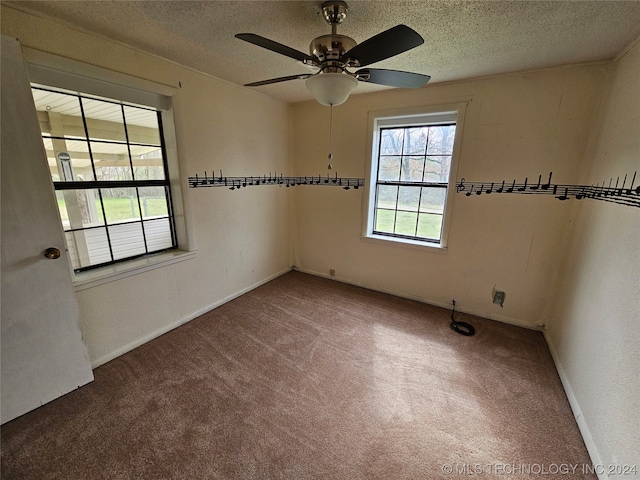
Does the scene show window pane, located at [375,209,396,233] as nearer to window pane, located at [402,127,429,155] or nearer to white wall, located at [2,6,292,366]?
window pane, located at [402,127,429,155]

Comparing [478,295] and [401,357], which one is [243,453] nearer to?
[401,357]

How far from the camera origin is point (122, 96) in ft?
6.33

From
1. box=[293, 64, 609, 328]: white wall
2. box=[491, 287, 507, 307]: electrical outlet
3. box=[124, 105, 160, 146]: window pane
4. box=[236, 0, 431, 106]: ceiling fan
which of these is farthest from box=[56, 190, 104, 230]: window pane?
box=[491, 287, 507, 307]: electrical outlet

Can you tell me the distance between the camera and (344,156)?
3.15 m

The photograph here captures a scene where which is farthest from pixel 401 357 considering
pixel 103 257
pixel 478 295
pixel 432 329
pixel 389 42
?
pixel 103 257

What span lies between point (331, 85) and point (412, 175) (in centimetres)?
190

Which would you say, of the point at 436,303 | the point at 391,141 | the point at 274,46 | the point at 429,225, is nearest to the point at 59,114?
the point at 274,46

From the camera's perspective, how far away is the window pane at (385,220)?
3136 millimetres

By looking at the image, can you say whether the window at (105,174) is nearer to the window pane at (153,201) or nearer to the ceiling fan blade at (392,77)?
the window pane at (153,201)

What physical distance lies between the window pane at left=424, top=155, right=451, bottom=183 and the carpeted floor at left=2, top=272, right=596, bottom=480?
5.19 ft

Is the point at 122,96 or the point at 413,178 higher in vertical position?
the point at 122,96

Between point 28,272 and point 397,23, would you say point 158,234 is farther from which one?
point 397,23

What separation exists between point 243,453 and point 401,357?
4.37 ft

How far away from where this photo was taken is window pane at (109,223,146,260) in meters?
2.13
